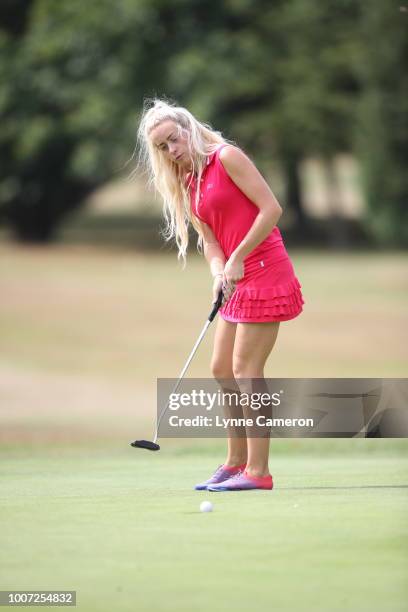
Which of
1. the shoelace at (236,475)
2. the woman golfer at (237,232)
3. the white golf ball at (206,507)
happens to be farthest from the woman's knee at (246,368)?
the white golf ball at (206,507)

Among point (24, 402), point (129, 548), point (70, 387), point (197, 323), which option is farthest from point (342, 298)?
point (129, 548)

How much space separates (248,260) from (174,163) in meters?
0.56

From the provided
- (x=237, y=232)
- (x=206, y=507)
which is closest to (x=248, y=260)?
(x=237, y=232)

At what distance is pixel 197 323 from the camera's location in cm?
2381

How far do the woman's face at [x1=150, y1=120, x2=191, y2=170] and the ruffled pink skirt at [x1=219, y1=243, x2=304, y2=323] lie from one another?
1.76ft

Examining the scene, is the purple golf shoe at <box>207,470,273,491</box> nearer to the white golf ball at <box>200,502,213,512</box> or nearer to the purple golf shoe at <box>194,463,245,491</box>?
the purple golf shoe at <box>194,463,245,491</box>

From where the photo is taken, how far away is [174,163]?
18.3ft

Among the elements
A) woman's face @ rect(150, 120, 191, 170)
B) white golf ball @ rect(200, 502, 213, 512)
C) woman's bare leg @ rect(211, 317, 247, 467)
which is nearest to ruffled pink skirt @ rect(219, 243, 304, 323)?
woman's bare leg @ rect(211, 317, 247, 467)

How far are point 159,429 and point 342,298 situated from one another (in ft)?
69.3

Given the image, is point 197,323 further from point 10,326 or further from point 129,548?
point 129,548

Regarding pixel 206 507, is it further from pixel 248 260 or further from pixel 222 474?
pixel 248 260

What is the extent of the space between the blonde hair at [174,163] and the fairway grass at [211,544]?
1.23 metres

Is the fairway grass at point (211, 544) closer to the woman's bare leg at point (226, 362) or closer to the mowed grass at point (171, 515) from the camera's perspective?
the mowed grass at point (171, 515)

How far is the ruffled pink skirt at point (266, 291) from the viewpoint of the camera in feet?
17.8
